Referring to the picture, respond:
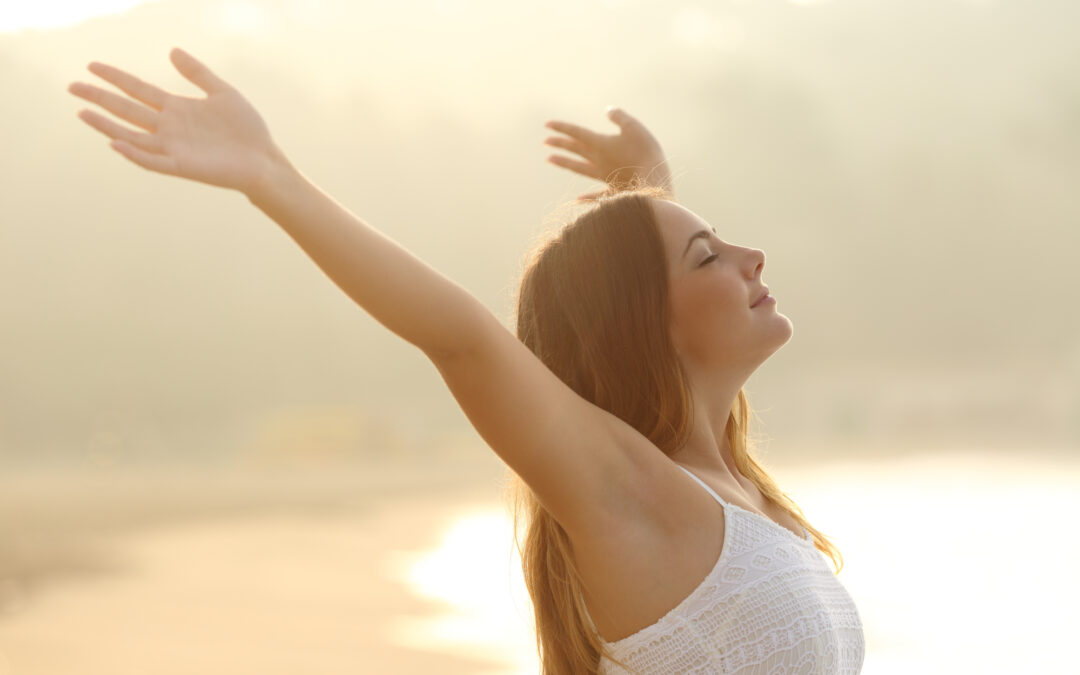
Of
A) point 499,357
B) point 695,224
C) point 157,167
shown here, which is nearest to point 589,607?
point 499,357

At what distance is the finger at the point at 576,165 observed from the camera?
1.77 metres

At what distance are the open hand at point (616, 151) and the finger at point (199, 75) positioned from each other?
2.97 feet

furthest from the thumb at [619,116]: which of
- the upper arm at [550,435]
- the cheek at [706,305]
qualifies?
the upper arm at [550,435]

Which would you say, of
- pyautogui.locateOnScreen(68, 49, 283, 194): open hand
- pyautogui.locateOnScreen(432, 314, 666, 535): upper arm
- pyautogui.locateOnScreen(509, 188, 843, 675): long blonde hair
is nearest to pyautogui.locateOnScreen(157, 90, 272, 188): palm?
pyautogui.locateOnScreen(68, 49, 283, 194): open hand

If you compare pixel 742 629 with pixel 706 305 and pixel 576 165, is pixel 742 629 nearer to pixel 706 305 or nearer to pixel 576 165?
pixel 706 305

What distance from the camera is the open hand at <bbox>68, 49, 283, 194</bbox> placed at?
862 mm

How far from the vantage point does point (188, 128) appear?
0.89m

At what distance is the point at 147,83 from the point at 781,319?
810mm

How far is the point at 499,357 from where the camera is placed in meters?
0.98

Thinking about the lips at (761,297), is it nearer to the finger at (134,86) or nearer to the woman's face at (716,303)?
the woman's face at (716,303)

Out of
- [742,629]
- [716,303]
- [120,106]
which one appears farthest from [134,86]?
[742,629]

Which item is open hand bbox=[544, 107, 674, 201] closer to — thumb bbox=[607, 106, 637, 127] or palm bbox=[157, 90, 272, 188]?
thumb bbox=[607, 106, 637, 127]

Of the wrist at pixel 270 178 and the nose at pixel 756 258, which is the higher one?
the nose at pixel 756 258

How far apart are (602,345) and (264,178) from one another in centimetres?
53
